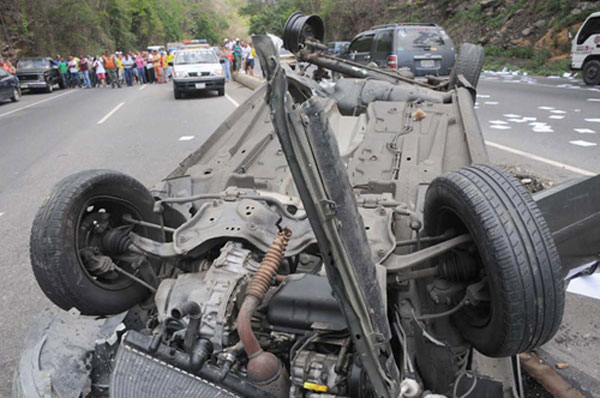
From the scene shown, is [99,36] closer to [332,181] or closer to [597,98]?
[597,98]

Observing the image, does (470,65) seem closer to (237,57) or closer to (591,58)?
(591,58)

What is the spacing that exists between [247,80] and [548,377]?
64.9 ft

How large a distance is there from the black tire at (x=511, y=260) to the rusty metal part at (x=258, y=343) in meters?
0.96

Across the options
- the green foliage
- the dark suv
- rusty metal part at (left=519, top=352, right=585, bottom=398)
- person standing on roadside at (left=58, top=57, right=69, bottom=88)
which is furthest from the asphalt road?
the green foliage

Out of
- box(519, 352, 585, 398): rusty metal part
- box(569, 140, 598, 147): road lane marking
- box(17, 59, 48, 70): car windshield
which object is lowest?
box(17, 59, 48, 70): car windshield

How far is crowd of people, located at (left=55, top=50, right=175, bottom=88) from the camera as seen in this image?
2683cm

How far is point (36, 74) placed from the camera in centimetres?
2403

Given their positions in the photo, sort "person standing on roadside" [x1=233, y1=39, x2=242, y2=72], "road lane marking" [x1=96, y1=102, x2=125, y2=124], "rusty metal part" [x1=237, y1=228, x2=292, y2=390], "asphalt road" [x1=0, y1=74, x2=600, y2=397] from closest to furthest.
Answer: "rusty metal part" [x1=237, y1=228, x2=292, y2=390]
"asphalt road" [x1=0, y1=74, x2=600, y2=397]
"road lane marking" [x1=96, y1=102, x2=125, y2=124]
"person standing on roadside" [x1=233, y1=39, x2=242, y2=72]

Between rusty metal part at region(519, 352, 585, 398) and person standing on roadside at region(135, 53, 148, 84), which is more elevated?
rusty metal part at region(519, 352, 585, 398)

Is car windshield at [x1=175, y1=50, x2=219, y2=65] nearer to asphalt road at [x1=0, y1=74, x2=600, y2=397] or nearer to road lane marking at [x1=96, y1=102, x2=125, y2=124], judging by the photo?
asphalt road at [x1=0, y1=74, x2=600, y2=397]

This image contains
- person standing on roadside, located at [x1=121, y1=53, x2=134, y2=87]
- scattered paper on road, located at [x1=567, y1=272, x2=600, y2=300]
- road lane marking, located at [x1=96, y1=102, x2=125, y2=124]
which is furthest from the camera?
person standing on roadside, located at [x1=121, y1=53, x2=134, y2=87]

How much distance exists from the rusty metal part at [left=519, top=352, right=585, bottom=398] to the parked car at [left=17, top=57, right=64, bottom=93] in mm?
26203

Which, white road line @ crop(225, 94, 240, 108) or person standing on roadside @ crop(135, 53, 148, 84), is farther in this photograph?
person standing on roadside @ crop(135, 53, 148, 84)

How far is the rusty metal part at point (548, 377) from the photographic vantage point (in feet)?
8.89
